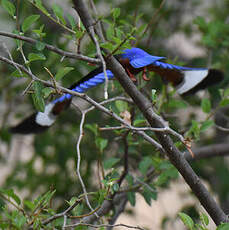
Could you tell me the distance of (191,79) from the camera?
4.12 feet

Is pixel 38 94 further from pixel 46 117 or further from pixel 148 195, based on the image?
pixel 148 195

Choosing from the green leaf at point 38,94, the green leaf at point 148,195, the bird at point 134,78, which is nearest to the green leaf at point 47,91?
the green leaf at point 38,94

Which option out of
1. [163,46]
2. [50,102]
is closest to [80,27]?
[50,102]

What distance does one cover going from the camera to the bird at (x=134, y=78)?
3.35ft

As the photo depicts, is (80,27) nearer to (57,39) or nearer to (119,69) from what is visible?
(119,69)

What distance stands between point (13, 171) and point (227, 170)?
3.61 ft

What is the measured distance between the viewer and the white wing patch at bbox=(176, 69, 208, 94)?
1243 mm

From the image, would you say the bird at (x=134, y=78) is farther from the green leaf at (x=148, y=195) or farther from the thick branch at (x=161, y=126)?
the green leaf at (x=148, y=195)

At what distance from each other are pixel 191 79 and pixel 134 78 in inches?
11.1

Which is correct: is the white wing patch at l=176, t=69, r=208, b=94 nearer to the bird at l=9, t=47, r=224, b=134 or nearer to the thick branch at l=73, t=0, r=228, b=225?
the bird at l=9, t=47, r=224, b=134

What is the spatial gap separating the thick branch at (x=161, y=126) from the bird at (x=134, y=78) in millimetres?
104

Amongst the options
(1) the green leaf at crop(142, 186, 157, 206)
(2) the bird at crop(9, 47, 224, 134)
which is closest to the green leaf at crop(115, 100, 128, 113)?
(2) the bird at crop(9, 47, 224, 134)

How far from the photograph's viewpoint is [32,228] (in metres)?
0.95

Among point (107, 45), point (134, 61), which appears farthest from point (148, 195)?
point (107, 45)
